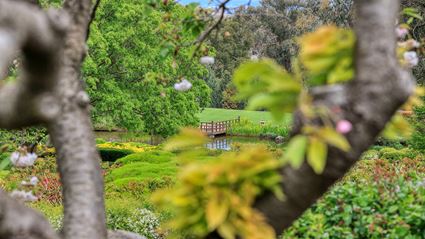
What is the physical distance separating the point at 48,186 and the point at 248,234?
544 inches

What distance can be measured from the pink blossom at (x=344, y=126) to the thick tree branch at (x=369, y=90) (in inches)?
0.5

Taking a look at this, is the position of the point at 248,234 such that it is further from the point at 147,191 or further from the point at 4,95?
the point at 147,191

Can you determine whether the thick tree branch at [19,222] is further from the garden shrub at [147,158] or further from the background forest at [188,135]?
the garden shrub at [147,158]

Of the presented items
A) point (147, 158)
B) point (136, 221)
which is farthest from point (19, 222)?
point (147, 158)

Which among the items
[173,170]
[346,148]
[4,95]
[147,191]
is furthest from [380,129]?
[173,170]

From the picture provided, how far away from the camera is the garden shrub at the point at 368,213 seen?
13.2ft

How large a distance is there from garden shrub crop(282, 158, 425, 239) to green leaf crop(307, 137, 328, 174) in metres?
2.81

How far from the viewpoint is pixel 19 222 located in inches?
66.7

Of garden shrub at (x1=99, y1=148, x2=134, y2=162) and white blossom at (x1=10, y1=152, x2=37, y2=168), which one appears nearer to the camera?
white blossom at (x1=10, y1=152, x2=37, y2=168)

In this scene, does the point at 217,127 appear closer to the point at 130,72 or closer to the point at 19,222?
the point at 130,72

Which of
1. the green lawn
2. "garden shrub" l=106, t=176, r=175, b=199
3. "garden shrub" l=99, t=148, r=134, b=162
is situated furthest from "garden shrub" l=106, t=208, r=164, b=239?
the green lawn

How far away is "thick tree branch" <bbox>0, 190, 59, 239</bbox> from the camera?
5.49 ft

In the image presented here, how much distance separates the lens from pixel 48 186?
14.6m

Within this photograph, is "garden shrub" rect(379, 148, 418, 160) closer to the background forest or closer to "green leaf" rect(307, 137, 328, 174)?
the background forest
